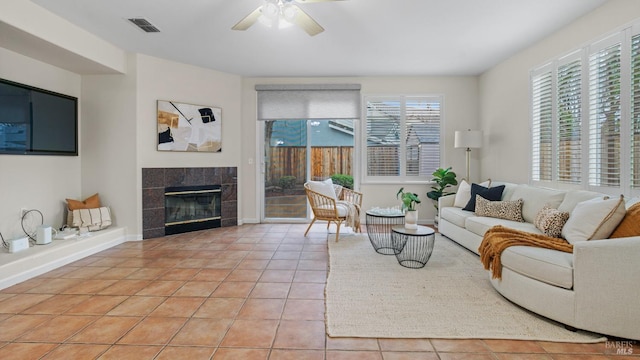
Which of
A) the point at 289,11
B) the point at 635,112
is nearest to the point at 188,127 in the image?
the point at 289,11

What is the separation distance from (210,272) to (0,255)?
1.93m

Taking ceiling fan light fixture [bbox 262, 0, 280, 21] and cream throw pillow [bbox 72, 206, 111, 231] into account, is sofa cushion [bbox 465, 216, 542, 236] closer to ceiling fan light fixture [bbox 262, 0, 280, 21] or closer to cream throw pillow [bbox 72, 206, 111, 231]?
ceiling fan light fixture [bbox 262, 0, 280, 21]

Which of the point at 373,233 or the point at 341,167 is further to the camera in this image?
the point at 341,167

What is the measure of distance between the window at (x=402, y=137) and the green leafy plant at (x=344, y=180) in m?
0.32

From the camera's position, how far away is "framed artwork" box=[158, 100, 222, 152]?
4453mm

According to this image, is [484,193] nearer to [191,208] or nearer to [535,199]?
[535,199]

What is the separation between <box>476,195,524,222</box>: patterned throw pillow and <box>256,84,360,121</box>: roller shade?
8.09 feet

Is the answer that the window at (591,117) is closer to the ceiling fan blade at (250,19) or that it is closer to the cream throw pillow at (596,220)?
the cream throw pillow at (596,220)

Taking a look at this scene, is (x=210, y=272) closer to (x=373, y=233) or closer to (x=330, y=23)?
(x=373, y=233)

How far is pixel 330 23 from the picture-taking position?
3295 mm

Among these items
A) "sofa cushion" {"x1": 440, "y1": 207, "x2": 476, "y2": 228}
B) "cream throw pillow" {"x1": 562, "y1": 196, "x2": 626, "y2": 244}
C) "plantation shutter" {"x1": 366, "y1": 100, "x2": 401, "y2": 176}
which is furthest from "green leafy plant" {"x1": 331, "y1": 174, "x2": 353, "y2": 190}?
"cream throw pillow" {"x1": 562, "y1": 196, "x2": 626, "y2": 244}

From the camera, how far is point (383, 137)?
17.7 ft

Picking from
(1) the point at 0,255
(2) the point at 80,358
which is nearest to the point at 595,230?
(2) the point at 80,358

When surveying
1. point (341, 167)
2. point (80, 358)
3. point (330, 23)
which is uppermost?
point (330, 23)
